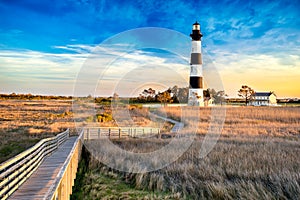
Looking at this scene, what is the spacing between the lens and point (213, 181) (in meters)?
9.20

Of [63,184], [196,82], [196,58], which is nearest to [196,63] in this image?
[196,58]

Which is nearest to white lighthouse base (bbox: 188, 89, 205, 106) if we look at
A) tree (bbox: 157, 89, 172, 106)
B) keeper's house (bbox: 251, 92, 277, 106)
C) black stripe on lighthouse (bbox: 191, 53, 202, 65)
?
black stripe on lighthouse (bbox: 191, 53, 202, 65)

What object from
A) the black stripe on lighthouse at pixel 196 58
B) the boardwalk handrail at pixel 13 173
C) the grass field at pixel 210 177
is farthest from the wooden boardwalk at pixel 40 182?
the black stripe on lighthouse at pixel 196 58

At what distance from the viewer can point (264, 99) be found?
7862cm

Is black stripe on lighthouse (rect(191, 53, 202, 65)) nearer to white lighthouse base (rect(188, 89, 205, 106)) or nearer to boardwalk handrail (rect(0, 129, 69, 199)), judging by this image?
white lighthouse base (rect(188, 89, 205, 106))

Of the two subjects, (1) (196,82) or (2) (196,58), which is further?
(1) (196,82)

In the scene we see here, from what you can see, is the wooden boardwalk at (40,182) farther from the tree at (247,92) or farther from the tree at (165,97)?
the tree at (247,92)

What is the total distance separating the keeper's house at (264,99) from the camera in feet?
254

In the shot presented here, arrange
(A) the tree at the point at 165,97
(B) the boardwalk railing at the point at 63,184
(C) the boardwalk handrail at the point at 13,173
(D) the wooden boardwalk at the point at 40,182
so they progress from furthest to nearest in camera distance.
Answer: (A) the tree at the point at 165,97 → (D) the wooden boardwalk at the point at 40,182 → (B) the boardwalk railing at the point at 63,184 → (C) the boardwalk handrail at the point at 13,173

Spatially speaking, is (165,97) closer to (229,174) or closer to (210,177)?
(229,174)

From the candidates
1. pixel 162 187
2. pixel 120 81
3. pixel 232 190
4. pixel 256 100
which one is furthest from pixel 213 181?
pixel 256 100

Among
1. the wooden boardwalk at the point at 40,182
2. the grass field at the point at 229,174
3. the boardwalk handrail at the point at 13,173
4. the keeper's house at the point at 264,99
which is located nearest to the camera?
the boardwalk handrail at the point at 13,173

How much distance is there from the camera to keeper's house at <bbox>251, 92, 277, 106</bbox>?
3044 inches

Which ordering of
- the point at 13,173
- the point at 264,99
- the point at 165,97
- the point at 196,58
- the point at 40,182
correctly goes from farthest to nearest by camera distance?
1. the point at 264,99
2. the point at 165,97
3. the point at 196,58
4. the point at 40,182
5. the point at 13,173
